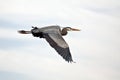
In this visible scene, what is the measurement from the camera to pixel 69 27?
1686 inches

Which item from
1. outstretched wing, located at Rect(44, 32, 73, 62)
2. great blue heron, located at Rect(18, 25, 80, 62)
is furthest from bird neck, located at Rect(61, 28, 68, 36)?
outstretched wing, located at Rect(44, 32, 73, 62)

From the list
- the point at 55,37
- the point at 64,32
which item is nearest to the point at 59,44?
the point at 55,37

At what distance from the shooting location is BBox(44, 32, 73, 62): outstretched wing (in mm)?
37688

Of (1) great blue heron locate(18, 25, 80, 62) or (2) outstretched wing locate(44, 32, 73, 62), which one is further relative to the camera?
(1) great blue heron locate(18, 25, 80, 62)

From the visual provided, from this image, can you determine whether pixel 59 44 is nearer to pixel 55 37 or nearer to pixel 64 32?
pixel 55 37

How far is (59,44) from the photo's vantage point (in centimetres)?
3859

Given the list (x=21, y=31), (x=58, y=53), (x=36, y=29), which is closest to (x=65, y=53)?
Answer: (x=58, y=53)

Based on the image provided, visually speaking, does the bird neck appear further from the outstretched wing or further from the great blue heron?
the outstretched wing

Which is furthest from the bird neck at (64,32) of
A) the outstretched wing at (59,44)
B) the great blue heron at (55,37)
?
the outstretched wing at (59,44)

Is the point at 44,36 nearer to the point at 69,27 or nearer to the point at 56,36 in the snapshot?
the point at 56,36

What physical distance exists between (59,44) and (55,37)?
1174mm

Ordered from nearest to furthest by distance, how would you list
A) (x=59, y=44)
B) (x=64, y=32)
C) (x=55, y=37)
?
(x=59, y=44), (x=55, y=37), (x=64, y=32)

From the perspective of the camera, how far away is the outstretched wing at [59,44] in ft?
124

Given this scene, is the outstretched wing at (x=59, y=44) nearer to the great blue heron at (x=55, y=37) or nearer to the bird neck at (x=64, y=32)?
the great blue heron at (x=55, y=37)
